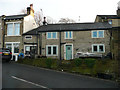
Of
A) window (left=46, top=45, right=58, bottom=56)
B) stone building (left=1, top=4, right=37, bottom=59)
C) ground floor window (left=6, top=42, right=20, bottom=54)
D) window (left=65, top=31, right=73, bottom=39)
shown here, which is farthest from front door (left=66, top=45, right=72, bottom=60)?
ground floor window (left=6, top=42, right=20, bottom=54)

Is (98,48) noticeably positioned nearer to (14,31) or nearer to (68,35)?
(68,35)

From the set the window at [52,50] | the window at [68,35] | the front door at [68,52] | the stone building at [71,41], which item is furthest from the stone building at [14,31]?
the front door at [68,52]

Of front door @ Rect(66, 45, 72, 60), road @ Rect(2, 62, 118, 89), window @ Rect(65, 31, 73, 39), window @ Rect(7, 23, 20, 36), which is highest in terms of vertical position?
window @ Rect(7, 23, 20, 36)

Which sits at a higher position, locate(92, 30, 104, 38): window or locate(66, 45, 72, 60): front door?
locate(92, 30, 104, 38): window

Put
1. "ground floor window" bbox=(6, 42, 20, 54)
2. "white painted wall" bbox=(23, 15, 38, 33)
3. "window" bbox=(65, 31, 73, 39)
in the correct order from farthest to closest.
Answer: "white painted wall" bbox=(23, 15, 38, 33), "ground floor window" bbox=(6, 42, 20, 54), "window" bbox=(65, 31, 73, 39)

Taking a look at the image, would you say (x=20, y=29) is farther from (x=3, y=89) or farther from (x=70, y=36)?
(x=3, y=89)

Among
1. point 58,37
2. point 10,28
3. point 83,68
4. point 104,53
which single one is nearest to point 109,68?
point 83,68

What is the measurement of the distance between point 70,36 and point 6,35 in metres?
11.7

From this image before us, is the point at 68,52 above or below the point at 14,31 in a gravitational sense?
below

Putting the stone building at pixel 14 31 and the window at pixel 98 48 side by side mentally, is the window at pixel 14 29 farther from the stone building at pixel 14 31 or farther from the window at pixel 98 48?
the window at pixel 98 48

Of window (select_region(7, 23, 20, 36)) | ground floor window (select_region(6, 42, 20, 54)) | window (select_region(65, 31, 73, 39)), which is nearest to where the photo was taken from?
window (select_region(65, 31, 73, 39))

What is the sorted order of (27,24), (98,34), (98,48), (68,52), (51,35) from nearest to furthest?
(98,48)
(98,34)
(68,52)
(51,35)
(27,24)

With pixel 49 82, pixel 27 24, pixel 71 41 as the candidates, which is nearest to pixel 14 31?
pixel 27 24

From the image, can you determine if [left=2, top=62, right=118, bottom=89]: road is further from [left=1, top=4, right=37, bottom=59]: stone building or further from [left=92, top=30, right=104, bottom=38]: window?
[left=1, top=4, right=37, bottom=59]: stone building
